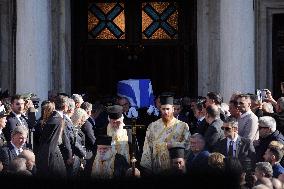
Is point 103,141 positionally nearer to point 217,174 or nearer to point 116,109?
point 116,109

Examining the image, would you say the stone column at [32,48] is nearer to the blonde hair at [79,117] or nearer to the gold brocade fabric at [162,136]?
the blonde hair at [79,117]

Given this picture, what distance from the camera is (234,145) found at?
26.0 feet

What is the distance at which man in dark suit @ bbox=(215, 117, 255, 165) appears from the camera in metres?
7.80

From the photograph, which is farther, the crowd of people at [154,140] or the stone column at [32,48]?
the stone column at [32,48]

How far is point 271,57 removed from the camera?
16953 millimetres

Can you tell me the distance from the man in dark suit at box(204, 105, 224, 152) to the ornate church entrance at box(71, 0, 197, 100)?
8.87m

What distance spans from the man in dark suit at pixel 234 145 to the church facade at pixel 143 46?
22.1 feet

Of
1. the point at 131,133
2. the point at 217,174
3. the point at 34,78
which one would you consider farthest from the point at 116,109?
the point at 217,174

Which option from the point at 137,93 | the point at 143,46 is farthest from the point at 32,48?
the point at 143,46

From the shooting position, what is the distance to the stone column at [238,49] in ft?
48.2


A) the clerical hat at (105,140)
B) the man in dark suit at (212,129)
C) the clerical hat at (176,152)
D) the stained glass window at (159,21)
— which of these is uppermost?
the stained glass window at (159,21)

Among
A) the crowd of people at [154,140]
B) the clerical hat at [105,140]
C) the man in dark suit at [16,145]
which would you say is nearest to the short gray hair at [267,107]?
the crowd of people at [154,140]

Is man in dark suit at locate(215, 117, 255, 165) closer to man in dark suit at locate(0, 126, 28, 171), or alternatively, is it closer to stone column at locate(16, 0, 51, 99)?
man in dark suit at locate(0, 126, 28, 171)

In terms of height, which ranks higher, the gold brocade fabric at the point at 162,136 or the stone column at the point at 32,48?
the stone column at the point at 32,48
